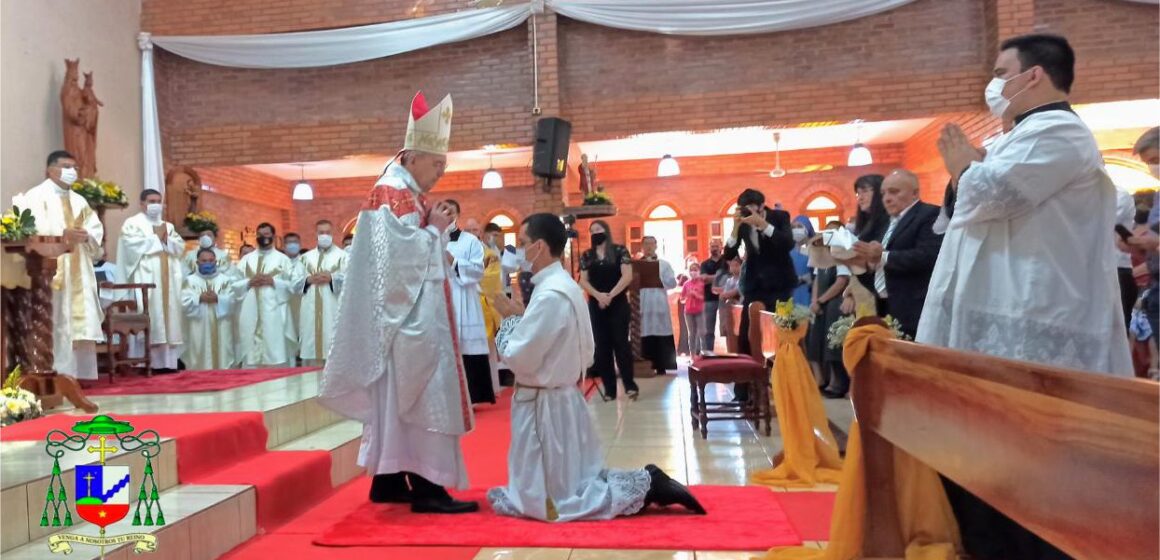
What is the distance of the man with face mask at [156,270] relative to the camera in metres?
8.34

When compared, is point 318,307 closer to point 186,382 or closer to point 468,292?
point 186,382

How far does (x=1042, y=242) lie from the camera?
2555mm

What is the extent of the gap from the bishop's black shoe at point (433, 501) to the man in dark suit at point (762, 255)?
2981mm

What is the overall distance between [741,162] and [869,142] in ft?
8.01

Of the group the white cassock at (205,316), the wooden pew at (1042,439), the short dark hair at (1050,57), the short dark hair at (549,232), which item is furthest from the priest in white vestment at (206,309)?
the short dark hair at (1050,57)

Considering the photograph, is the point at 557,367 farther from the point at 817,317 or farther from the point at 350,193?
Answer: the point at 350,193

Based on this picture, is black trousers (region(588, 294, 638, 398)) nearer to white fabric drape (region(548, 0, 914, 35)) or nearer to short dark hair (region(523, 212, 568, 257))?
short dark hair (region(523, 212, 568, 257))

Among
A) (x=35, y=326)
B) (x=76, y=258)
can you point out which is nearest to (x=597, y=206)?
(x=76, y=258)

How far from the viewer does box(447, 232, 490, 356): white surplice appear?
690 centimetres

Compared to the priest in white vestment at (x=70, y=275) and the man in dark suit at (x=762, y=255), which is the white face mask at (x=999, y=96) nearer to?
the man in dark suit at (x=762, y=255)

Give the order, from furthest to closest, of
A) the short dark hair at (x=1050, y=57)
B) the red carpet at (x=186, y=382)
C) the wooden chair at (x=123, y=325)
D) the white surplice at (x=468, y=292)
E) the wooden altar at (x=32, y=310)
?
the wooden chair at (x=123, y=325)
the white surplice at (x=468, y=292)
the red carpet at (x=186, y=382)
the wooden altar at (x=32, y=310)
the short dark hair at (x=1050, y=57)

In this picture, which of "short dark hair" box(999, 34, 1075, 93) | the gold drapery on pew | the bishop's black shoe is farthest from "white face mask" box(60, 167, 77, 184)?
"short dark hair" box(999, 34, 1075, 93)

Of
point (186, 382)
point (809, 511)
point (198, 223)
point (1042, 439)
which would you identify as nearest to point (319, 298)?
point (198, 223)

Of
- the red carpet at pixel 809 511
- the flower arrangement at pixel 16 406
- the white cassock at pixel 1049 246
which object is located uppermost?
the white cassock at pixel 1049 246
